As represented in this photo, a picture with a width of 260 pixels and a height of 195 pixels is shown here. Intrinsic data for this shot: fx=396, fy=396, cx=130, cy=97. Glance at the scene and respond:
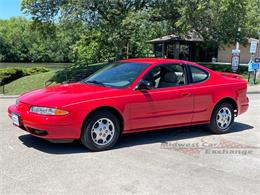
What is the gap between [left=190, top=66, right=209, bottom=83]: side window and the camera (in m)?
7.55

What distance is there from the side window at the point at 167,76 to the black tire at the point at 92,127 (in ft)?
3.55

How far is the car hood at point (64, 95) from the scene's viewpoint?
6050 millimetres

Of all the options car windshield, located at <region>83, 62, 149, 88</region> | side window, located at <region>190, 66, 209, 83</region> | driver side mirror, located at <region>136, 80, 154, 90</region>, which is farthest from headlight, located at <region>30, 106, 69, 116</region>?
side window, located at <region>190, 66, 209, 83</region>

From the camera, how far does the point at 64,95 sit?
6273mm

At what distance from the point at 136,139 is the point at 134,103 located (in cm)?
97

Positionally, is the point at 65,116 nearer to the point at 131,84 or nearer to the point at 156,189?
the point at 131,84

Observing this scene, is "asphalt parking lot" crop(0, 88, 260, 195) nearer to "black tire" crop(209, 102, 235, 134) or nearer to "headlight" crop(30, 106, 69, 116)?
"black tire" crop(209, 102, 235, 134)

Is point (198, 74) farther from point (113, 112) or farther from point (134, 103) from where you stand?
point (113, 112)

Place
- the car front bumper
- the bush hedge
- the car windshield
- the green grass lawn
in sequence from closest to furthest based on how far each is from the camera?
the car front bumper → the car windshield → the green grass lawn → the bush hedge

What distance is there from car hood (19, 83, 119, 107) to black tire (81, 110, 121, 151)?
0.30m

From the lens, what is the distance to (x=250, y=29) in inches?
1076

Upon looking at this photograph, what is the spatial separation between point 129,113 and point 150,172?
146 cm

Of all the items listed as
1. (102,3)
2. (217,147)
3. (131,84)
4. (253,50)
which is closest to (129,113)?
(131,84)

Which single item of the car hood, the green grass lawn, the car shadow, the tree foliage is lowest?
the green grass lawn
